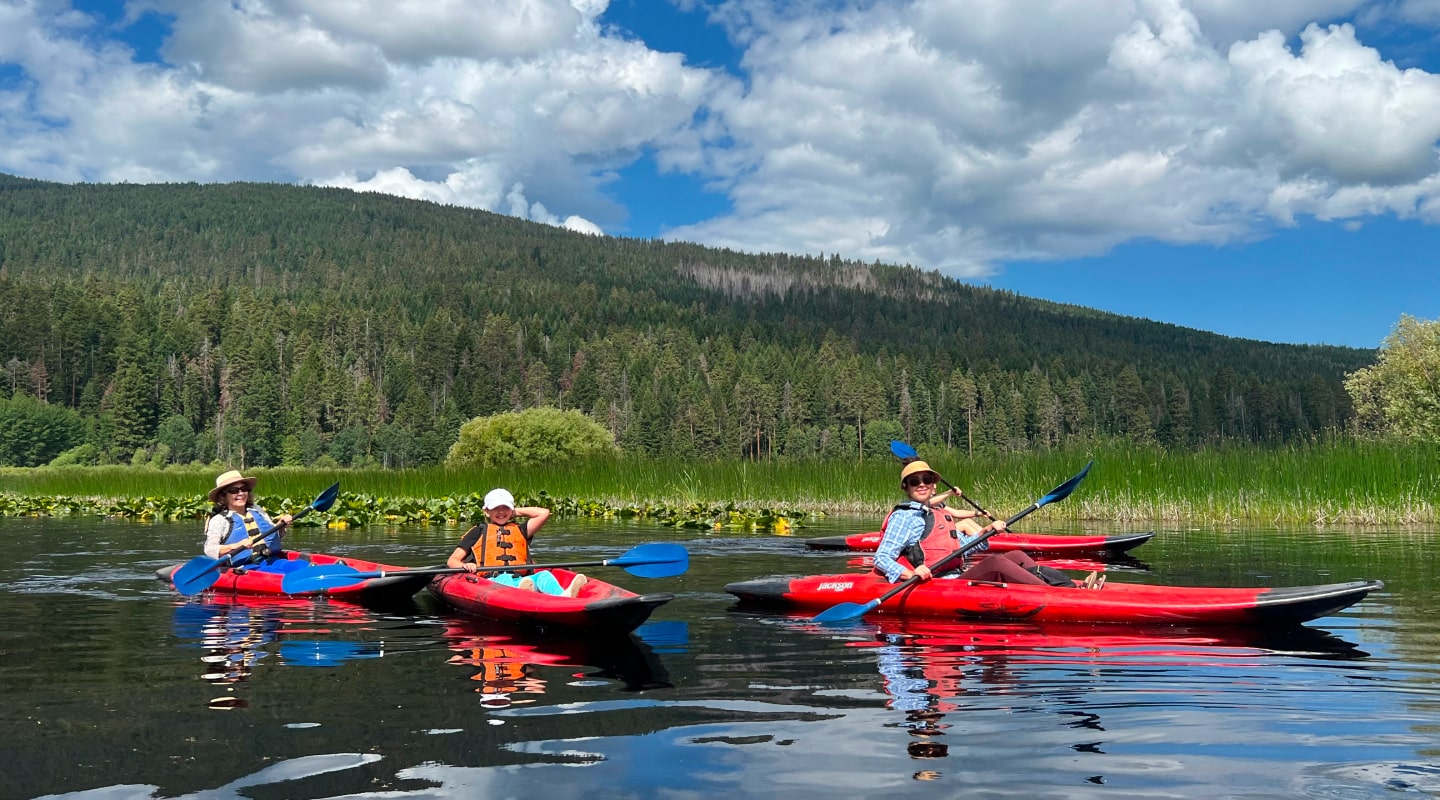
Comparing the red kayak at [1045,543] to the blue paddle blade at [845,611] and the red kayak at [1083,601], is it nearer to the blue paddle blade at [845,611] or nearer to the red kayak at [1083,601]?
the red kayak at [1083,601]

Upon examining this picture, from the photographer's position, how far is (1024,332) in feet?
570

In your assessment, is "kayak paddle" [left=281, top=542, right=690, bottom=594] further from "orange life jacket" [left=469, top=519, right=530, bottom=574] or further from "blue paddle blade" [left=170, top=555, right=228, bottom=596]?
"blue paddle blade" [left=170, top=555, right=228, bottom=596]

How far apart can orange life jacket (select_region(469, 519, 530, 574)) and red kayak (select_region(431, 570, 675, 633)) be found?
35 cm

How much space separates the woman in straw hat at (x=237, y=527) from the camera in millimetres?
12289

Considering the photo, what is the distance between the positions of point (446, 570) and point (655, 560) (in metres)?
1.91

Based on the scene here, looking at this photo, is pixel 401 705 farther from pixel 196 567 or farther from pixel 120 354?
pixel 120 354

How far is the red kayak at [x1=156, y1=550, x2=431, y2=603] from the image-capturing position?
1110cm

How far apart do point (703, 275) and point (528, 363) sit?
71713 mm

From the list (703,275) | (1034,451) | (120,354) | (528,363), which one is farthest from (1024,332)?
(1034,451)

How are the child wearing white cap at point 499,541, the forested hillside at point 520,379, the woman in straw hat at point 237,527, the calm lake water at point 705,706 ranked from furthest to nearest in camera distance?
1. the forested hillside at point 520,379
2. the woman in straw hat at point 237,527
3. the child wearing white cap at point 499,541
4. the calm lake water at point 705,706

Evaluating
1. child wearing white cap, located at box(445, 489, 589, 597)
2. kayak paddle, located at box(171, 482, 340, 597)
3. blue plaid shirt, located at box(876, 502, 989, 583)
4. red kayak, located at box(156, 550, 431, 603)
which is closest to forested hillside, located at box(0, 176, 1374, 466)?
red kayak, located at box(156, 550, 431, 603)

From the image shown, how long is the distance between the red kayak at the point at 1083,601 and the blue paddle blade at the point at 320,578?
393 cm

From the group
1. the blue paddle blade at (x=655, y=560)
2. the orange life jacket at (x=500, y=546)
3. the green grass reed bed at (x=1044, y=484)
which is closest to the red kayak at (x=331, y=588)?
A: the orange life jacket at (x=500, y=546)

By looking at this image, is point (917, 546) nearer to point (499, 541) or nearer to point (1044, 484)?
point (499, 541)
